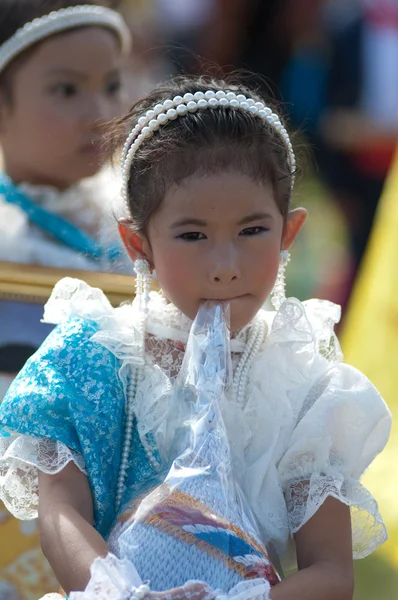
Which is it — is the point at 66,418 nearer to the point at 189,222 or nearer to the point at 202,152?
the point at 189,222

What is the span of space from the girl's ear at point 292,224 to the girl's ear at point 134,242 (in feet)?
0.75

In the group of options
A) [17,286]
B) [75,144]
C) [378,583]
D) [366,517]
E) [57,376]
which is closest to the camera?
[57,376]

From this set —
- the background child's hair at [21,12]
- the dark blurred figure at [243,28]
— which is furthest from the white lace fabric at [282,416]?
the dark blurred figure at [243,28]

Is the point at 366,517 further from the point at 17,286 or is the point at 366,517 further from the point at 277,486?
the point at 17,286

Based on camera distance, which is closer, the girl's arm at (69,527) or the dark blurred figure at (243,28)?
the girl's arm at (69,527)

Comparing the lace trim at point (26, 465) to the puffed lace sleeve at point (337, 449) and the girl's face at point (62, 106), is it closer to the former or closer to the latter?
the puffed lace sleeve at point (337, 449)

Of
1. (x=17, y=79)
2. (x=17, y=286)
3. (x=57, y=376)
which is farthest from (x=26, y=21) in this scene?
(x=57, y=376)

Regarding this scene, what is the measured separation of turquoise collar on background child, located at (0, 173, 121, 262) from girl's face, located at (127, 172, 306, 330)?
34.1 inches

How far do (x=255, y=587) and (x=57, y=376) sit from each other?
45 cm

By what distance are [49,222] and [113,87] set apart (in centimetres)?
43

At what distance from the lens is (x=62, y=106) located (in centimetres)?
257

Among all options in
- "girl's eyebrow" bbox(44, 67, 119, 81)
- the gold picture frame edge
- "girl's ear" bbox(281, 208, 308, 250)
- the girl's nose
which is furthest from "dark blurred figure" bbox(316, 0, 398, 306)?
the girl's nose

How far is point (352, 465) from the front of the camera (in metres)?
1.58

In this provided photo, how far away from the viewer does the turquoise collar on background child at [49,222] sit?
245 centimetres
